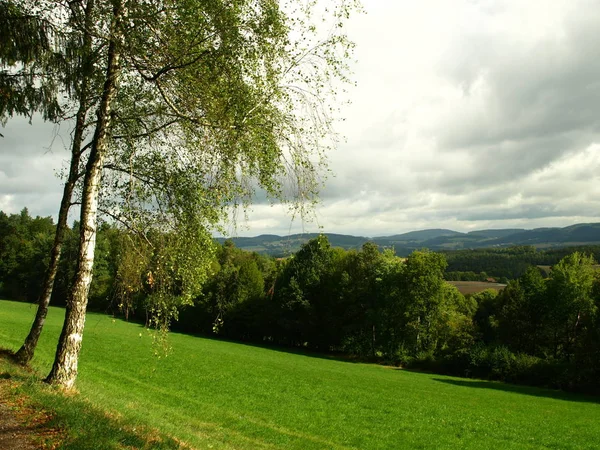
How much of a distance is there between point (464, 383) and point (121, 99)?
141 feet

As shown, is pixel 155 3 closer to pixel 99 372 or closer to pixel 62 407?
pixel 62 407

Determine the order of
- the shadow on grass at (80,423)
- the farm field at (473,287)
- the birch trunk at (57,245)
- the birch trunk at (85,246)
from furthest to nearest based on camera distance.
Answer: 1. the farm field at (473,287)
2. the birch trunk at (57,245)
3. the birch trunk at (85,246)
4. the shadow on grass at (80,423)

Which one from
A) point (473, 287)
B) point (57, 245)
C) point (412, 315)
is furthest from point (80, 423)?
point (473, 287)

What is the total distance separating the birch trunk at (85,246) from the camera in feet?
30.1

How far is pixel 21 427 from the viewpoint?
7.20m

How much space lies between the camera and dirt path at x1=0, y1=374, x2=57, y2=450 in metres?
6.61

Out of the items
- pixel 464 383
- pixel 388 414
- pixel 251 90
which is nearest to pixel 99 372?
pixel 388 414

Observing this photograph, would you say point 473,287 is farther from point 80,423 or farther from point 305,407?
point 80,423

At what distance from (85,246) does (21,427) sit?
11.9ft

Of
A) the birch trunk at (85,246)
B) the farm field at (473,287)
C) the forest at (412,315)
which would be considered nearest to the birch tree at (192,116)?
the birch trunk at (85,246)

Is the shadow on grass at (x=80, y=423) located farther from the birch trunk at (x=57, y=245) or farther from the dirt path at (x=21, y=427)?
the birch trunk at (x=57, y=245)

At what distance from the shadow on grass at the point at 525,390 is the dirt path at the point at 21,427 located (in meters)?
39.8

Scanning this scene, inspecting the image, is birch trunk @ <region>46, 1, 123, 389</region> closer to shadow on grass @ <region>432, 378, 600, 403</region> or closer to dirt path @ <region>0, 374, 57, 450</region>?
dirt path @ <region>0, 374, 57, 450</region>

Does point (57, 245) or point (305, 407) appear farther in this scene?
point (305, 407)
